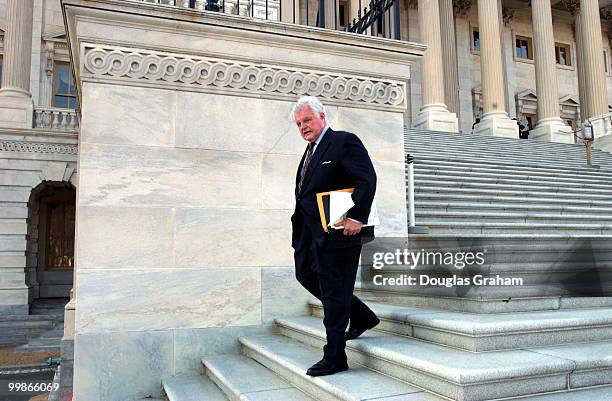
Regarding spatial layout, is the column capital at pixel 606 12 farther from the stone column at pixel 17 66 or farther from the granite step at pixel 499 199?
the stone column at pixel 17 66

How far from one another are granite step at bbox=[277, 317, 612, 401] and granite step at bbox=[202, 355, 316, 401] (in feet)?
1.88

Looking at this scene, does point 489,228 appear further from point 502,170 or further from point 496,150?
point 496,150

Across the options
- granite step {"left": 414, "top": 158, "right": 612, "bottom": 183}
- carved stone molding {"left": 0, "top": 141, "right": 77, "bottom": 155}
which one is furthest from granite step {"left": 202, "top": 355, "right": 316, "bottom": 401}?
carved stone molding {"left": 0, "top": 141, "right": 77, "bottom": 155}

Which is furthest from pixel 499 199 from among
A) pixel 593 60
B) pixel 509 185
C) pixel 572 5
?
pixel 572 5

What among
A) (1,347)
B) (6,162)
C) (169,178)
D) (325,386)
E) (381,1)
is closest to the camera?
(325,386)

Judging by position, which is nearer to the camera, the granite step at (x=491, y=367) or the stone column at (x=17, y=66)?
the granite step at (x=491, y=367)

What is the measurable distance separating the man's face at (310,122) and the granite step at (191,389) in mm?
1999

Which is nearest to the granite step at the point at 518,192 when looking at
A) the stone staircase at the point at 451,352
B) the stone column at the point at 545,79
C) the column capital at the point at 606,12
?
the stone staircase at the point at 451,352

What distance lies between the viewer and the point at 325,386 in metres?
3.04

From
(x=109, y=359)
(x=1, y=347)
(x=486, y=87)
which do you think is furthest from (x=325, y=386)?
(x=486, y=87)

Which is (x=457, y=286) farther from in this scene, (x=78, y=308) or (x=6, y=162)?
(x=6, y=162)

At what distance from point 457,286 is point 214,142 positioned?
2627 mm

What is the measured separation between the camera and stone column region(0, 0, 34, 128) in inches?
793

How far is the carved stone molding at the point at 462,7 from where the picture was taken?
3167 centimetres
